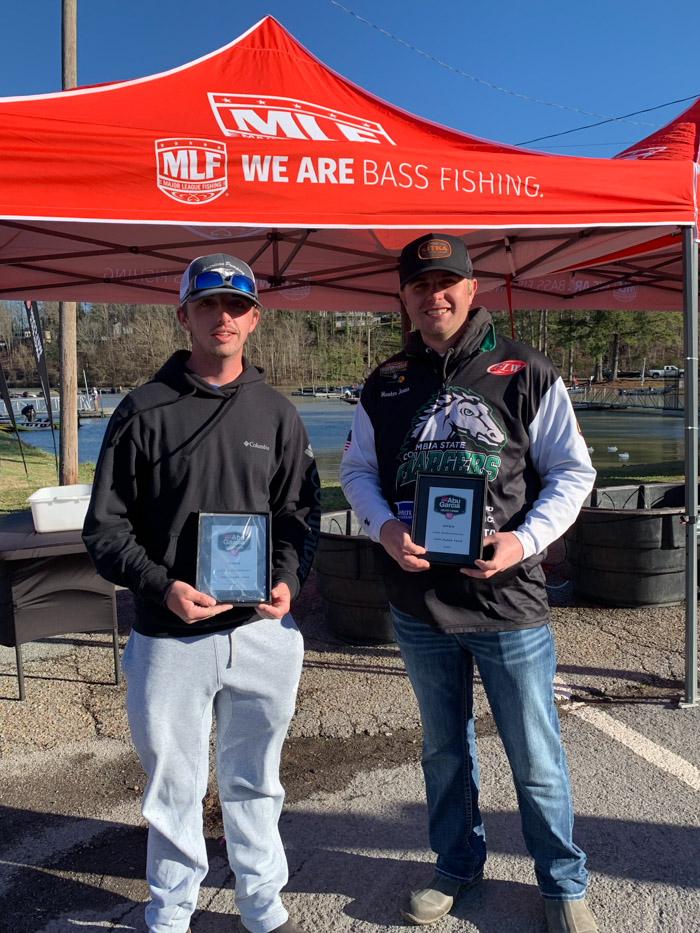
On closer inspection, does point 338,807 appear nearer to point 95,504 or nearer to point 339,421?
point 95,504

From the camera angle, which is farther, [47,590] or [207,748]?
[47,590]

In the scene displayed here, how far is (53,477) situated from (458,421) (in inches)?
557

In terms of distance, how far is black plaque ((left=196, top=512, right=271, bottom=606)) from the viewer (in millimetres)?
1834

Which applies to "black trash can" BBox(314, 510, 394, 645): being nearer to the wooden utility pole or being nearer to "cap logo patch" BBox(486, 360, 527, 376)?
"cap logo patch" BBox(486, 360, 527, 376)

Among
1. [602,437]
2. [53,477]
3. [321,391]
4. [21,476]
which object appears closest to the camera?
[21,476]

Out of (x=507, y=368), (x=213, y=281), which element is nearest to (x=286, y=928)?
(x=507, y=368)

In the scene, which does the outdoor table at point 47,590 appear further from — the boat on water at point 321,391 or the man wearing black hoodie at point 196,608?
the boat on water at point 321,391

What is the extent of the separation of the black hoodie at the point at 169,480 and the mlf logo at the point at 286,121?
174cm

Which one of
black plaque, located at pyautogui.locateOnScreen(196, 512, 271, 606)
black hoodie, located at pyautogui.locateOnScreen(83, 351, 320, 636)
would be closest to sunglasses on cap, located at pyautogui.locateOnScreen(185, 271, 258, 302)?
black hoodie, located at pyautogui.locateOnScreen(83, 351, 320, 636)

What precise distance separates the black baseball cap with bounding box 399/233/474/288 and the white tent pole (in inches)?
83.2

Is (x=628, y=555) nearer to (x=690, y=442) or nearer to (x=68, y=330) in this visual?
(x=690, y=442)

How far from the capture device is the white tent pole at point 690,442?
3590 mm

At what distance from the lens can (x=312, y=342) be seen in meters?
77.9

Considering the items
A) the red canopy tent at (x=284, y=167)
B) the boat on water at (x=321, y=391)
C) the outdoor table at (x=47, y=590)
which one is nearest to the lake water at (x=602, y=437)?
the outdoor table at (x=47, y=590)
